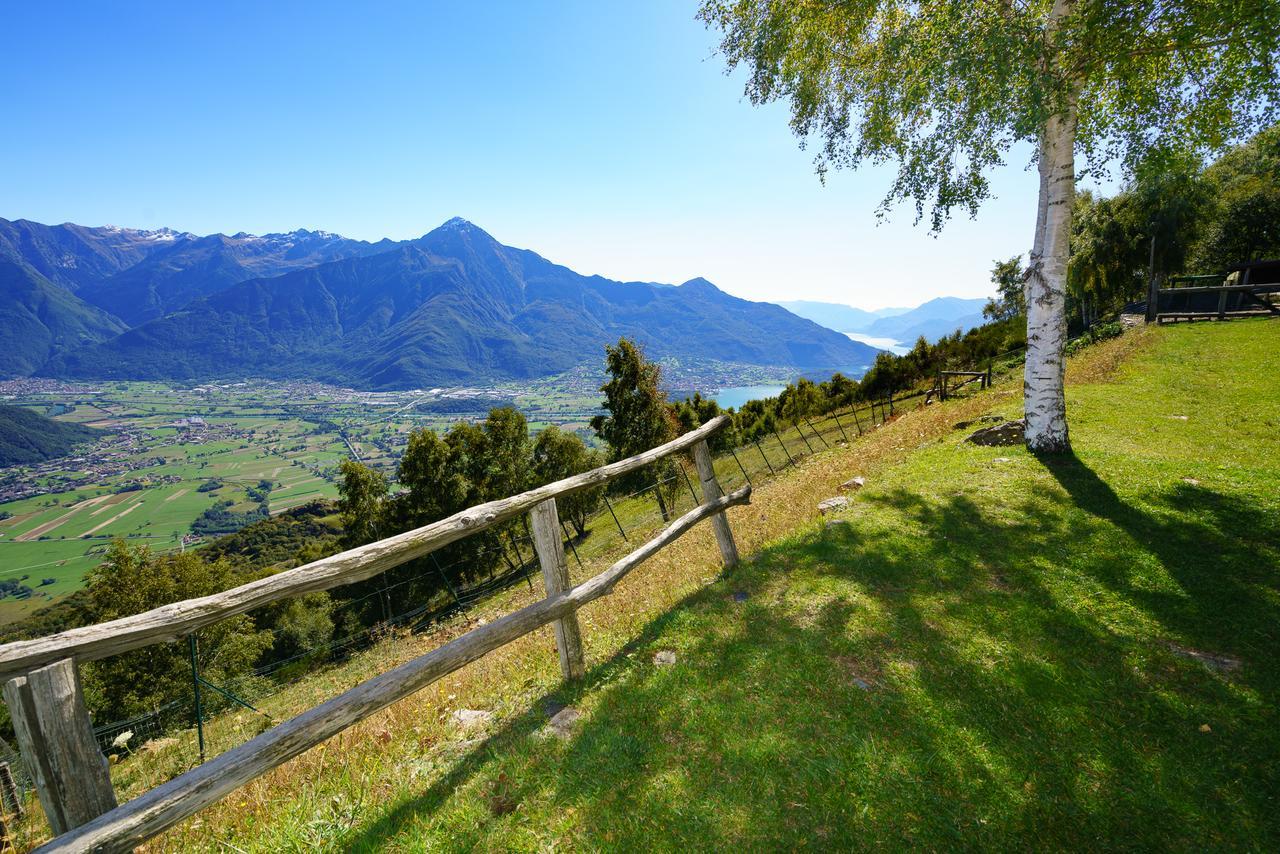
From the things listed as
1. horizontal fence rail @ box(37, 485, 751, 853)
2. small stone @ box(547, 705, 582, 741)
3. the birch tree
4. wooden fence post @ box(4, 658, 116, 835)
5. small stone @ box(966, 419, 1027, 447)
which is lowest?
small stone @ box(547, 705, 582, 741)

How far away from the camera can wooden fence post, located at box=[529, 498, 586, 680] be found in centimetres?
473

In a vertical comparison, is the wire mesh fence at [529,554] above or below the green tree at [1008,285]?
below

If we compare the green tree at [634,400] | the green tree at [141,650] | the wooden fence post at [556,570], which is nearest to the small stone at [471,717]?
the wooden fence post at [556,570]

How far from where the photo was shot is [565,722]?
4457 millimetres

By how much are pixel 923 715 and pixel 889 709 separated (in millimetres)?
252

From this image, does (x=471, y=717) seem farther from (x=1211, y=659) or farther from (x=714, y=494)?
(x=1211, y=659)

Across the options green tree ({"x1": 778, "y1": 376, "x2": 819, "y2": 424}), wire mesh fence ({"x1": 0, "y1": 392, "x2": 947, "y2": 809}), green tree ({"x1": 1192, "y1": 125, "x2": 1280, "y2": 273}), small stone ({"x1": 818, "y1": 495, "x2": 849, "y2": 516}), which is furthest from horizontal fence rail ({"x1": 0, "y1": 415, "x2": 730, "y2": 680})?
green tree ({"x1": 1192, "y1": 125, "x2": 1280, "y2": 273})

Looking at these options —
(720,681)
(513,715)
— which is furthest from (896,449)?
(513,715)

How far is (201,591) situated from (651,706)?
3663 cm

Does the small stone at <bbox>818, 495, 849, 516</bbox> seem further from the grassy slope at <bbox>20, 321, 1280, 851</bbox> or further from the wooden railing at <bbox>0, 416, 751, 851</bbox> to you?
the wooden railing at <bbox>0, 416, 751, 851</bbox>

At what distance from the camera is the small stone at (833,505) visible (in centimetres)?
895

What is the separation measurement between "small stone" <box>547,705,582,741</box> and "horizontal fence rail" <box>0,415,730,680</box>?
1.89 m

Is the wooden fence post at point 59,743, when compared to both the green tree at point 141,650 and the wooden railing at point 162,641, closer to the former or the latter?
the wooden railing at point 162,641

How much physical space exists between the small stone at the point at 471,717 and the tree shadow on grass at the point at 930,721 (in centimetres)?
36
